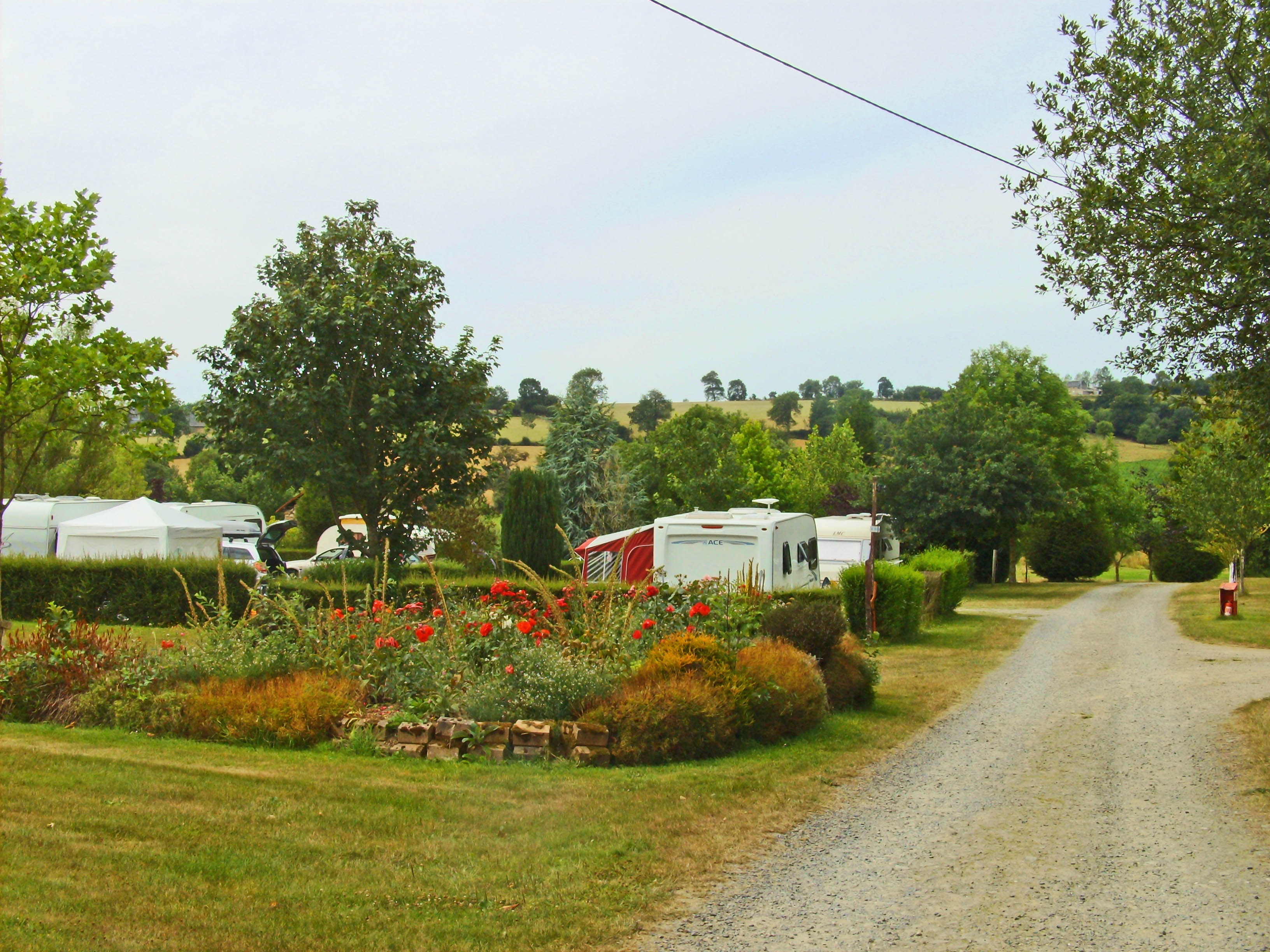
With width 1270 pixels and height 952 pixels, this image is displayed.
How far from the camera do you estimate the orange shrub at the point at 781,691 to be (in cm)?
848

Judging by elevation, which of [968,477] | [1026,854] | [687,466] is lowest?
[1026,854]

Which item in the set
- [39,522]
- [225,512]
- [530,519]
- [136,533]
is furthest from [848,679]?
[225,512]

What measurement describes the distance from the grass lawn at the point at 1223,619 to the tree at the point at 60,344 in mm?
17024

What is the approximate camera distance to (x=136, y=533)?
2222 centimetres

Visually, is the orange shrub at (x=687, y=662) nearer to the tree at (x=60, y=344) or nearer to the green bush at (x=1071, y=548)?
the tree at (x=60, y=344)

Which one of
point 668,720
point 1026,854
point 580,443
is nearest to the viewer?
point 1026,854

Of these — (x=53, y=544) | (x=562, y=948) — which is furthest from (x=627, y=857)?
(x=53, y=544)

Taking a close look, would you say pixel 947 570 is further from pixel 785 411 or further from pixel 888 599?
pixel 785 411

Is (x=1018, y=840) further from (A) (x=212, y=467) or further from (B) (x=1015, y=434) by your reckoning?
(A) (x=212, y=467)

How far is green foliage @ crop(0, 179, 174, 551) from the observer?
34.0ft

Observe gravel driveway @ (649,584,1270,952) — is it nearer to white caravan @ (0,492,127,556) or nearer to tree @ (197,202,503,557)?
tree @ (197,202,503,557)

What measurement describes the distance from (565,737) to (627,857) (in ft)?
6.98

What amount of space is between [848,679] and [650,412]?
8007 cm

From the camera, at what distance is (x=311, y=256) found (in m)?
19.1
